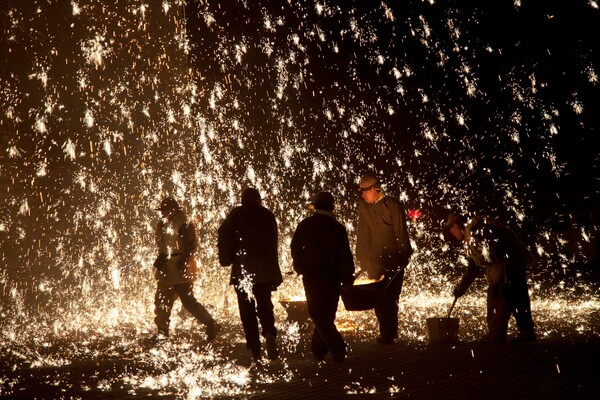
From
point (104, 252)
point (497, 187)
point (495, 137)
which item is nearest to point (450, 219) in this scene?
point (104, 252)

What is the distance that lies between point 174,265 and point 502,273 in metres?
4.09

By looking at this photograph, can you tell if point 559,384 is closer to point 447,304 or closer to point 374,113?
point 447,304

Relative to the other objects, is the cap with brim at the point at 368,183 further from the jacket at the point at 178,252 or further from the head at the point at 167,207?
the head at the point at 167,207

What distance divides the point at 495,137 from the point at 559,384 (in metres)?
24.2

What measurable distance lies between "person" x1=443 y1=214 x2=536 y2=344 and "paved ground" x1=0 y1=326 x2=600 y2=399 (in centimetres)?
25

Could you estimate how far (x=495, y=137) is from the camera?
28516mm

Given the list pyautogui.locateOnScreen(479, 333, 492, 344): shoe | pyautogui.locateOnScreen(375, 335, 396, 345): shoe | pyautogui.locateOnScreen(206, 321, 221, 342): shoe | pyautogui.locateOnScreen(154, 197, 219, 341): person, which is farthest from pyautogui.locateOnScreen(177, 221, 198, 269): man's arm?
pyautogui.locateOnScreen(479, 333, 492, 344): shoe

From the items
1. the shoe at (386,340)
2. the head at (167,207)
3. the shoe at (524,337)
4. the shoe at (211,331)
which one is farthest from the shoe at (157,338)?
the shoe at (524,337)

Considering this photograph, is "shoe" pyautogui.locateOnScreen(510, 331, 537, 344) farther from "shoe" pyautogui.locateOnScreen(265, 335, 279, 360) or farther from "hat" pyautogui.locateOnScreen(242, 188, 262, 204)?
"hat" pyautogui.locateOnScreen(242, 188, 262, 204)

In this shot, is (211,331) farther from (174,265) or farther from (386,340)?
(386,340)

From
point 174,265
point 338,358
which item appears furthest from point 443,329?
point 174,265

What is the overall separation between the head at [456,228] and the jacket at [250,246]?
6.57 ft

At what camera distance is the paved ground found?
5.35 metres

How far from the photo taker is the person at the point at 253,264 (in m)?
7.29
